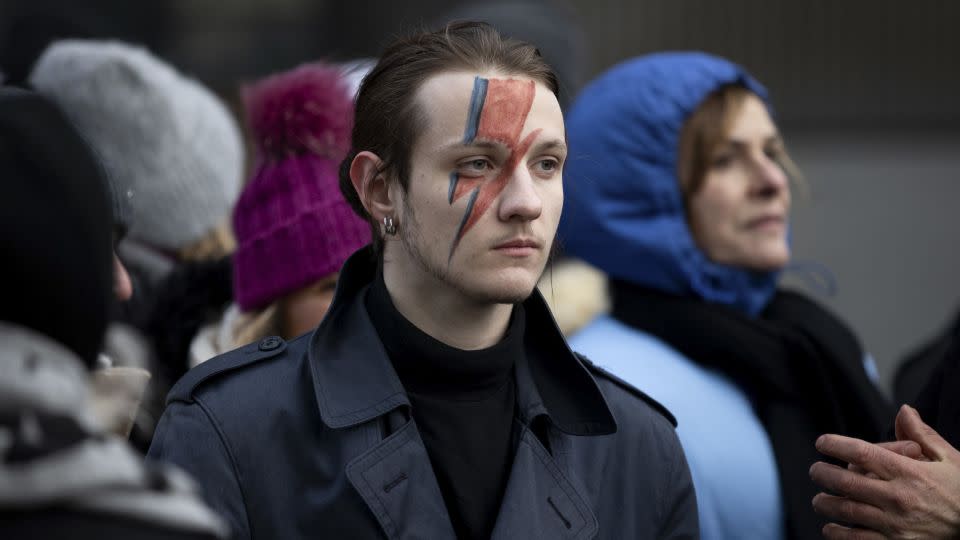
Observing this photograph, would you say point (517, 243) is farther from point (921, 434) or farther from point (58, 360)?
point (58, 360)

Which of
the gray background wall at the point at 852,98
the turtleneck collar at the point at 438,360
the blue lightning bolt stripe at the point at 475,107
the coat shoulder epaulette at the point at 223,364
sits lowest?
the gray background wall at the point at 852,98

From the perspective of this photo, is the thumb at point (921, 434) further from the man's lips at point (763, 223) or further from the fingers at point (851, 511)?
the man's lips at point (763, 223)

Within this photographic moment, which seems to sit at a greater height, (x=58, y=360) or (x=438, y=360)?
(x=58, y=360)

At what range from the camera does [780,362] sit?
3342 millimetres

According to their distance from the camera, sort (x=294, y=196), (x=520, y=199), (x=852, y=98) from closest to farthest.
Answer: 1. (x=520, y=199)
2. (x=294, y=196)
3. (x=852, y=98)

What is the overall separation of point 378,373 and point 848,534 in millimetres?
989

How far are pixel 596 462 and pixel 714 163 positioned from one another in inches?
51.2

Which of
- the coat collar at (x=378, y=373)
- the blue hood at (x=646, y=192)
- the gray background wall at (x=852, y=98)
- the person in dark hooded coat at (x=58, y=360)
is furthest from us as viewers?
the gray background wall at (x=852, y=98)

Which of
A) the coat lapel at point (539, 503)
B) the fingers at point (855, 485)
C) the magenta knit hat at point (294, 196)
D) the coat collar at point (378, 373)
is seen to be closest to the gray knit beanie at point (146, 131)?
the magenta knit hat at point (294, 196)

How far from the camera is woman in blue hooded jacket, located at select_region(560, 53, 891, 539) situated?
330cm

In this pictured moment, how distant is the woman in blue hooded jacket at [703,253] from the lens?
130 inches

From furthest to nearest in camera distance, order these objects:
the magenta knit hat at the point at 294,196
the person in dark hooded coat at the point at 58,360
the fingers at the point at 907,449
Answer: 1. the magenta knit hat at the point at 294,196
2. the fingers at the point at 907,449
3. the person in dark hooded coat at the point at 58,360

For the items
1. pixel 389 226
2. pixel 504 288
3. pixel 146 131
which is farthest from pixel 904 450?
pixel 146 131

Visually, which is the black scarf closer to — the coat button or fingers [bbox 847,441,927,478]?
fingers [bbox 847,441,927,478]
